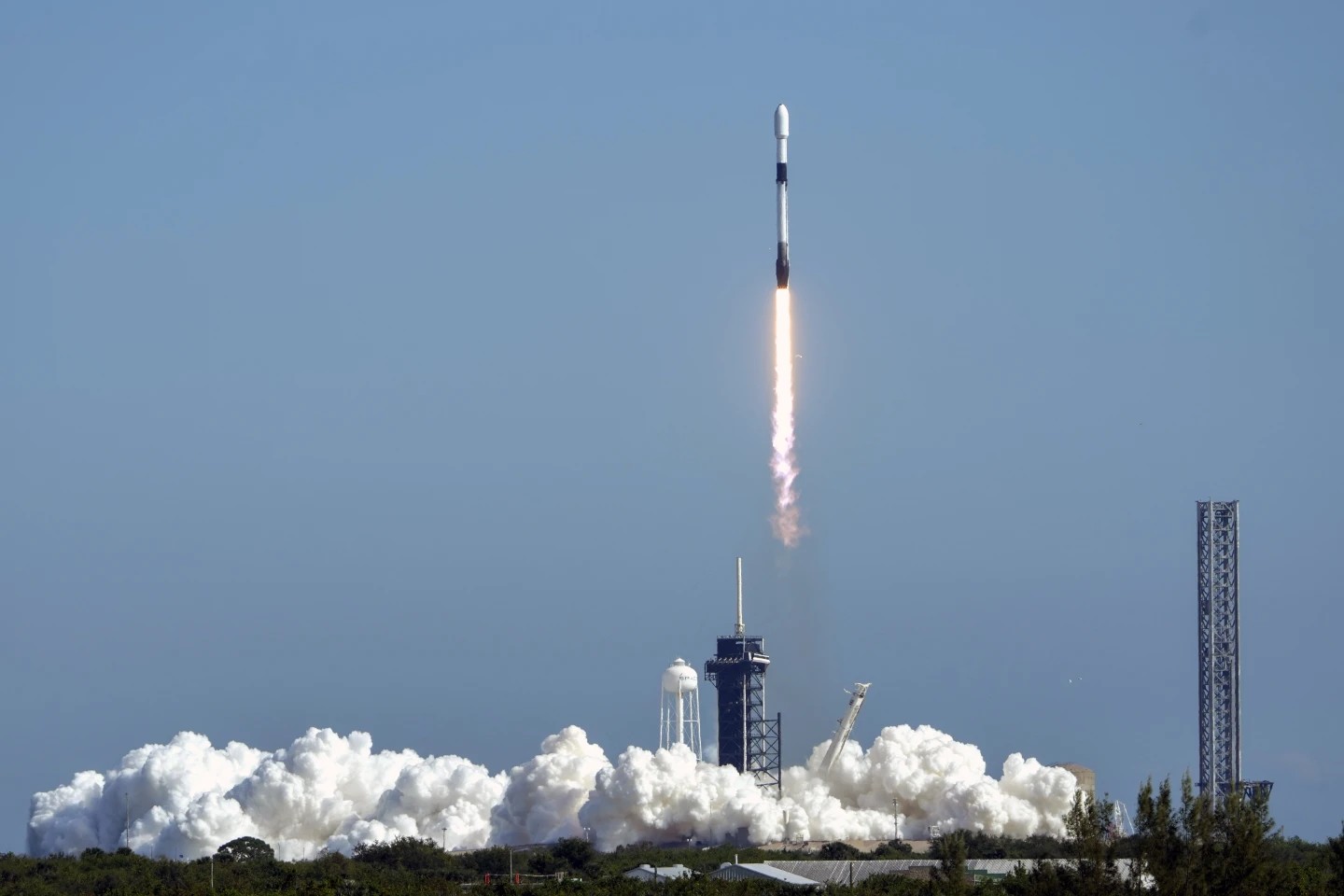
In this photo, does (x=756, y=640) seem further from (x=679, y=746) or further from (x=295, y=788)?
(x=295, y=788)

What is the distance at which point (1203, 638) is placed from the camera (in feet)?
309

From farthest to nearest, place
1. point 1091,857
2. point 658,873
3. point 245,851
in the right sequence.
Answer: point 245,851, point 658,873, point 1091,857

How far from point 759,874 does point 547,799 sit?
1899 centimetres

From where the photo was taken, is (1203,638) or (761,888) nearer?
(761,888)

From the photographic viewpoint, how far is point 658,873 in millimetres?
76188

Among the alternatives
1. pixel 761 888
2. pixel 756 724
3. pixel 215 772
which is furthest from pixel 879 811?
pixel 215 772

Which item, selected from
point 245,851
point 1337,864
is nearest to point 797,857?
point 245,851

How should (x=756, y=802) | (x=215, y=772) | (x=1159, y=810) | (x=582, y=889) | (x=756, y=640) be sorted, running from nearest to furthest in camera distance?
(x=1159, y=810)
(x=582, y=889)
(x=756, y=802)
(x=756, y=640)
(x=215, y=772)

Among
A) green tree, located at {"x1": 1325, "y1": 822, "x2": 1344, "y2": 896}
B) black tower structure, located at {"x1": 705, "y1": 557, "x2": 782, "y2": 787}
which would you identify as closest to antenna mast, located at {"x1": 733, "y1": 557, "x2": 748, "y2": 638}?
black tower structure, located at {"x1": 705, "y1": 557, "x2": 782, "y2": 787}

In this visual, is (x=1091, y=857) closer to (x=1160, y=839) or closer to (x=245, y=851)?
(x=1160, y=839)

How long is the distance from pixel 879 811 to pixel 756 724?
5619 mm

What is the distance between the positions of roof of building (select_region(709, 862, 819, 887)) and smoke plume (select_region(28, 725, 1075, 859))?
31.2 ft

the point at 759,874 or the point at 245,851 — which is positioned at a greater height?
the point at 759,874

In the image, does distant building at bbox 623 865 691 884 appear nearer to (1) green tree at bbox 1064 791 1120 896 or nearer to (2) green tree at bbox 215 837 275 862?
(2) green tree at bbox 215 837 275 862
